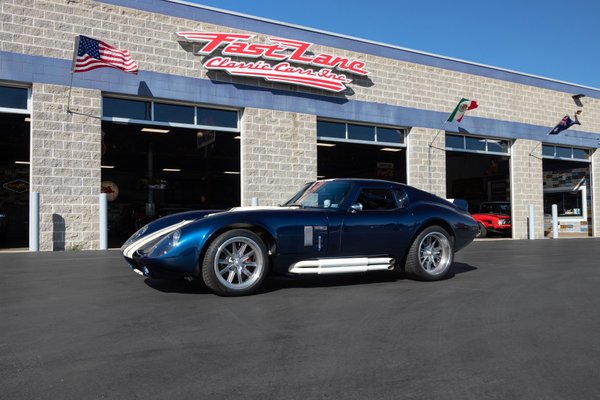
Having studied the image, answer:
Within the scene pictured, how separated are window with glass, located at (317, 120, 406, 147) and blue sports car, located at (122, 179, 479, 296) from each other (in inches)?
370

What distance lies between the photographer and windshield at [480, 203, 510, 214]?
21.0 m

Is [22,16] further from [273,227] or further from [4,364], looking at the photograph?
[4,364]

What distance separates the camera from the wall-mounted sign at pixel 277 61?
13.9 m

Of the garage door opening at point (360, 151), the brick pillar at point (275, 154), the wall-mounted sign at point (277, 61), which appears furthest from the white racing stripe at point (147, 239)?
the garage door opening at point (360, 151)

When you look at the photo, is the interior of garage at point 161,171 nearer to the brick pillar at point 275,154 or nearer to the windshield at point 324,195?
the brick pillar at point 275,154

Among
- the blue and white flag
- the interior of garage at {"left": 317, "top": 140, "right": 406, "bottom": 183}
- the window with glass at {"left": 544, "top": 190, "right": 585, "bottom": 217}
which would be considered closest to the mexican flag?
the interior of garage at {"left": 317, "top": 140, "right": 406, "bottom": 183}

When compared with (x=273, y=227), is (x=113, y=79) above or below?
above

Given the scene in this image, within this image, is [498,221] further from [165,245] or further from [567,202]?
[165,245]

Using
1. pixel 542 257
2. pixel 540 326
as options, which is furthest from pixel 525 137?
pixel 540 326

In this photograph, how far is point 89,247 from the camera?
1251 centimetres

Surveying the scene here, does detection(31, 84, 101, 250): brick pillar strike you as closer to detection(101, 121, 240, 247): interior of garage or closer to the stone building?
the stone building

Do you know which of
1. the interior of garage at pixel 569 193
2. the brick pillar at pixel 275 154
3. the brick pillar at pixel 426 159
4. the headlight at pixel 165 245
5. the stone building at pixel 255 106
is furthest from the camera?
the interior of garage at pixel 569 193

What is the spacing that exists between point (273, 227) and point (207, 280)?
36.0 inches

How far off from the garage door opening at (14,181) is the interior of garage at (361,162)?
12015 millimetres
